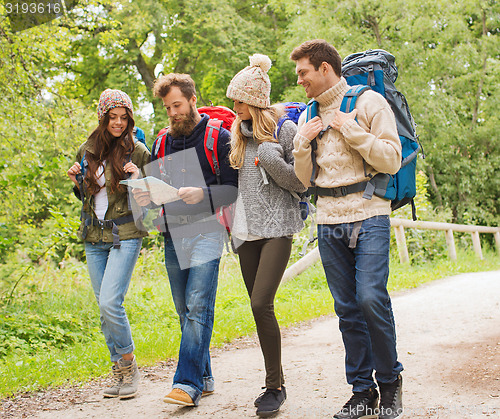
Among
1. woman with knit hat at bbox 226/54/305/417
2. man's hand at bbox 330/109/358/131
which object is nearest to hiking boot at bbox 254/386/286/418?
woman with knit hat at bbox 226/54/305/417

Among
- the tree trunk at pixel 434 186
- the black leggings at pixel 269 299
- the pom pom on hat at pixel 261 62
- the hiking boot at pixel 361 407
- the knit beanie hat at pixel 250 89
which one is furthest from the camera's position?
the tree trunk at pixel 434 186

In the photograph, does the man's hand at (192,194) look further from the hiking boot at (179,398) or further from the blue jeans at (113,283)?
the hiking boot at (179,398)

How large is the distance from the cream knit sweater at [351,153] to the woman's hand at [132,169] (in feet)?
4.53

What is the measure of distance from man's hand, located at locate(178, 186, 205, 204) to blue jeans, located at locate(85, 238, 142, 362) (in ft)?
2.13

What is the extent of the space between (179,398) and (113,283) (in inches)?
37.8

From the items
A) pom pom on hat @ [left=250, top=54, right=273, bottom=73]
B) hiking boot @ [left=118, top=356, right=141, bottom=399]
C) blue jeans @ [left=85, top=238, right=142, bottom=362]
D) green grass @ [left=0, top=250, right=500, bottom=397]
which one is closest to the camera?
pom pom on hat @ [left=250, top=54, right=273, bottom=73]

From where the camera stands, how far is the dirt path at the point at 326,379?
3684mm

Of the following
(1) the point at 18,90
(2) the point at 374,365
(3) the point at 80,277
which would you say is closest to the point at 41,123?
(1) the point at 18,90

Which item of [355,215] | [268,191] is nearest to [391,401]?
[355,215]

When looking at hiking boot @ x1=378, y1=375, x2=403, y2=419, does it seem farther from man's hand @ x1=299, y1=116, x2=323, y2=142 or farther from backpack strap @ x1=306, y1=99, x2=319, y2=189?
man's hand @ x1=299, y1=116, x2=323, y2=142

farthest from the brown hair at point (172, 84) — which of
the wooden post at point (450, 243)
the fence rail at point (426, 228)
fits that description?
the wooden post at point (450, 243)

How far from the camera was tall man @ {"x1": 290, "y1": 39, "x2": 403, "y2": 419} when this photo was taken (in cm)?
322

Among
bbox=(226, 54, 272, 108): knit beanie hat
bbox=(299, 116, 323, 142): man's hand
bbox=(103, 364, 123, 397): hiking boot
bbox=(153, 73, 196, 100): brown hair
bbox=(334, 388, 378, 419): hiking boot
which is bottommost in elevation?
bbox=(334, 388, 378, 419): hiking boot

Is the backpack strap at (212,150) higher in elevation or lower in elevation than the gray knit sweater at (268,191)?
higher
